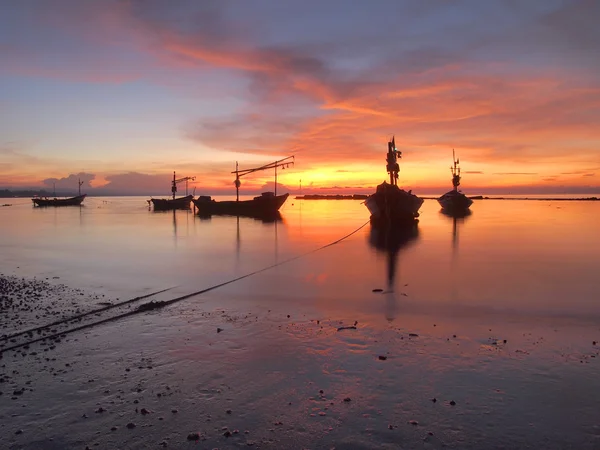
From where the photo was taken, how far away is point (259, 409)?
19.6 feet

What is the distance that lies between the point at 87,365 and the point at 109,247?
2250 cm

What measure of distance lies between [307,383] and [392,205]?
43.4 meters

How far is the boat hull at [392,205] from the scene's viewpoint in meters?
47.5

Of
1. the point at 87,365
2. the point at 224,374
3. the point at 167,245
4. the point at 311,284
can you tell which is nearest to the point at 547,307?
the point at 311,284

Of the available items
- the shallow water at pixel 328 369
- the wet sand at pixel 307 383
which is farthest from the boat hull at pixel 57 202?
the wet sand at pixel 307 383

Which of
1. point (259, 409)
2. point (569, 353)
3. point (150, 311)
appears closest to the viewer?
point (259, 409)

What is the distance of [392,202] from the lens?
4831cm

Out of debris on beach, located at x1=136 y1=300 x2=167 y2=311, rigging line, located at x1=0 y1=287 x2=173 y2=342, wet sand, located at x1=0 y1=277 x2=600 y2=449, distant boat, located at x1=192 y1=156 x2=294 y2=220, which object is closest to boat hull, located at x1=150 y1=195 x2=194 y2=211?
distant boat, located at x1=192 y1=156 x2=294 y2=220

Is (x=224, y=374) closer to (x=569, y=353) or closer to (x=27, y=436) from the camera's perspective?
(x=27, y=436)

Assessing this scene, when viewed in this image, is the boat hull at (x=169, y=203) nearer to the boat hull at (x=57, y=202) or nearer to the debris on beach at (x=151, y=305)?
the boat hull at (x=57, y=202)

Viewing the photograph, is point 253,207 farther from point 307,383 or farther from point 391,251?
point 307,383

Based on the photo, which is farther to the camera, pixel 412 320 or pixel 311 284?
pixel 311 284

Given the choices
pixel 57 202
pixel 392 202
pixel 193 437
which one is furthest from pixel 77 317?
pixel 57 202

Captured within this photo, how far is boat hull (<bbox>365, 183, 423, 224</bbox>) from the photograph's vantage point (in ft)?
156
